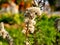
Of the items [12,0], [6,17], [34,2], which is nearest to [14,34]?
[34,2]

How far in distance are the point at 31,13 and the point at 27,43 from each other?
0.30m

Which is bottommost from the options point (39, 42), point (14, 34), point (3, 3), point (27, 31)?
point (3, 3)

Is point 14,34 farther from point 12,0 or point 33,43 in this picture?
point 12,0

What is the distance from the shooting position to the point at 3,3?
2447cm

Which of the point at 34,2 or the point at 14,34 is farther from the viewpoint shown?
the point at 14,34

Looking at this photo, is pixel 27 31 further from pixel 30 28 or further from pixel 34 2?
pixel 34 2

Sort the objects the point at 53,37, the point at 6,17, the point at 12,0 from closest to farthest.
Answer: the point at 53,37, the point at 6,17, the point at 12,0

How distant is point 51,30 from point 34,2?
1.72 m

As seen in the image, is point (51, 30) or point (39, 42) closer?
point (39, 42)

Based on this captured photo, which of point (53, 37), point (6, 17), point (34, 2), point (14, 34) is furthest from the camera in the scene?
point (6, 17)

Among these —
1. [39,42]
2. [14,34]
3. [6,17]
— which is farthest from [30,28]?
[6,17]

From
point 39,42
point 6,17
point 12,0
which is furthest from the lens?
point 12,0

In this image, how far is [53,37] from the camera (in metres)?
4.99

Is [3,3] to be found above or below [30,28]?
below
